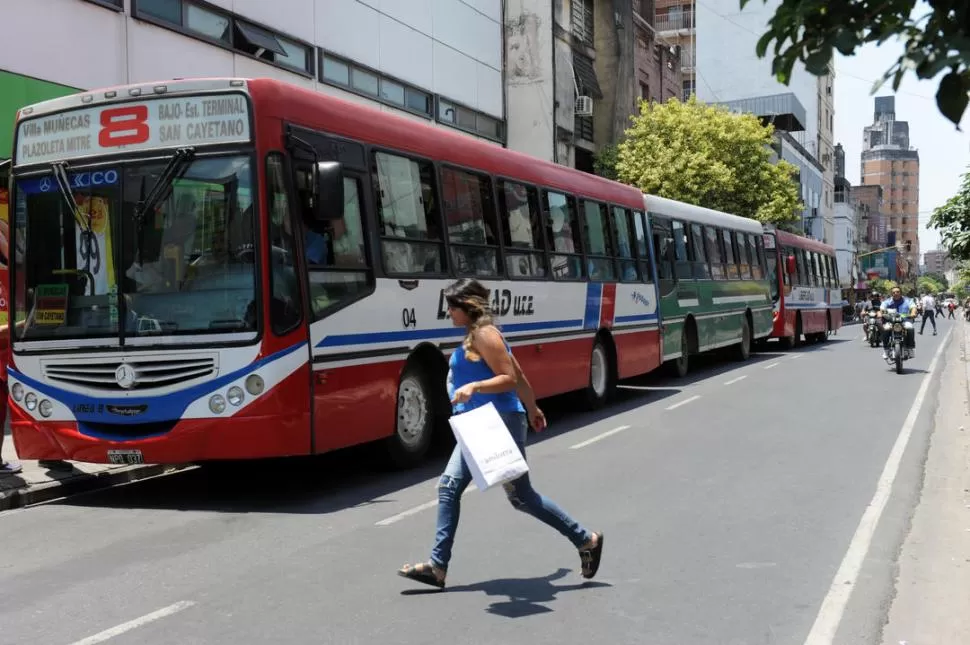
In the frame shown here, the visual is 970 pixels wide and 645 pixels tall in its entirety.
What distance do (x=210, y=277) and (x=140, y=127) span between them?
1363 millimetres

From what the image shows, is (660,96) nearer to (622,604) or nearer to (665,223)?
(665,223)

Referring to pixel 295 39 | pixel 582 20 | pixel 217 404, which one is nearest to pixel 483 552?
pixel 217 404

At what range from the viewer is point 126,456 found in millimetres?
8297

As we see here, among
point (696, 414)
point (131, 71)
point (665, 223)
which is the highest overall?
point (131, 71)

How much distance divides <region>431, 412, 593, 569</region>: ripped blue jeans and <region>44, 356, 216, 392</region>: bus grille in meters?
3.12

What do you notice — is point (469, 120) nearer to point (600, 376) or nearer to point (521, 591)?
point (600, 376)

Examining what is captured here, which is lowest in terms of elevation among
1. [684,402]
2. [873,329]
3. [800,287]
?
[684,402]

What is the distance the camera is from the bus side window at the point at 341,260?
28.4ft

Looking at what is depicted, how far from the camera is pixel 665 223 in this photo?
1877 centimetres

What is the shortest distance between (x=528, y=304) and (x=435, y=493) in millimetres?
4107

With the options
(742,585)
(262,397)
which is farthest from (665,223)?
(742,585)

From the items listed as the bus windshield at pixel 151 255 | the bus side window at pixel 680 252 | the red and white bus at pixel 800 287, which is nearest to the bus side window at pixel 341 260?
the bus windshield at pixel 151 255

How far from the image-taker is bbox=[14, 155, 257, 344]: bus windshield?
8.22 meters

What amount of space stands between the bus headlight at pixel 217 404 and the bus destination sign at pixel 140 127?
6.37 feet
